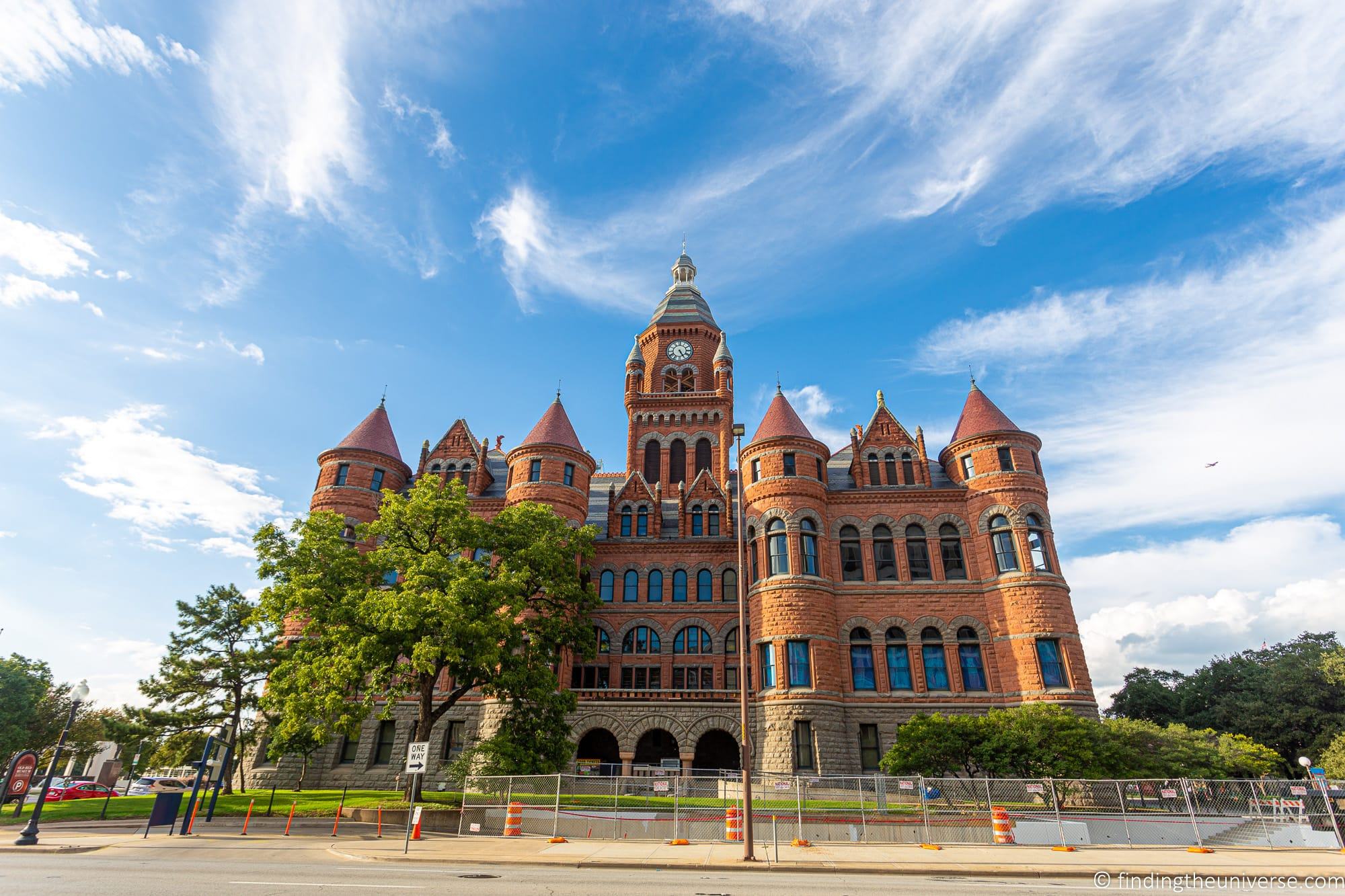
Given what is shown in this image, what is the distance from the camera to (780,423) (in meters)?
38.6

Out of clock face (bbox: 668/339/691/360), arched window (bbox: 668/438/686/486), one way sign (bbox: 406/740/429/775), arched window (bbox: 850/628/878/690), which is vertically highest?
clock face (bbox: 668/339/691/360)

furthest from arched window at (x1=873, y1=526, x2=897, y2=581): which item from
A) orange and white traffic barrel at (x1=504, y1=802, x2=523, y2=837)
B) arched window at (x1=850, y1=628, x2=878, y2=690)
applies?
orange and white traffic barrel at (x1=504, y1=802, x2=523, y2=837)

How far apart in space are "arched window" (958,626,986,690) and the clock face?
28.6m

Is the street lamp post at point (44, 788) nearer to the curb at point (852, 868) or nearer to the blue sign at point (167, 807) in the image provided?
the blue sign at point (167, 807)

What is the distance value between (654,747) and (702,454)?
787 inches

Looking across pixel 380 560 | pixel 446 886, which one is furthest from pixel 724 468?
pixel 446 886

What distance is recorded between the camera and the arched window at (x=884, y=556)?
116ft

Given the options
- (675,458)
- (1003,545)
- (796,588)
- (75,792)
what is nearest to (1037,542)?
(1003,545)

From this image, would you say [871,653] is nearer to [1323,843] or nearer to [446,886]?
[1323,843]

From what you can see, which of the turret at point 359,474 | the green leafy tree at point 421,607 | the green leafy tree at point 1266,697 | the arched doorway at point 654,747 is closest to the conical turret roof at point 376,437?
the turret at point 359,474

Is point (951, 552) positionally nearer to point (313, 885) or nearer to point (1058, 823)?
point (1058, 823)

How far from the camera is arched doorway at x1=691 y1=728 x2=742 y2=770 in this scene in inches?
1404

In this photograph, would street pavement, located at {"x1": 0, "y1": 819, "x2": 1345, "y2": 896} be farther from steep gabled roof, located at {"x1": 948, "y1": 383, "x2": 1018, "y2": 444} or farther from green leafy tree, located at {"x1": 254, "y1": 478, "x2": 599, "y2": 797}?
steep gabled roof, located at {"x1": 948, "y1": 383, "x2": 1018, "y2": 444}

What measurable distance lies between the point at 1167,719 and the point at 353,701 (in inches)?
2651
